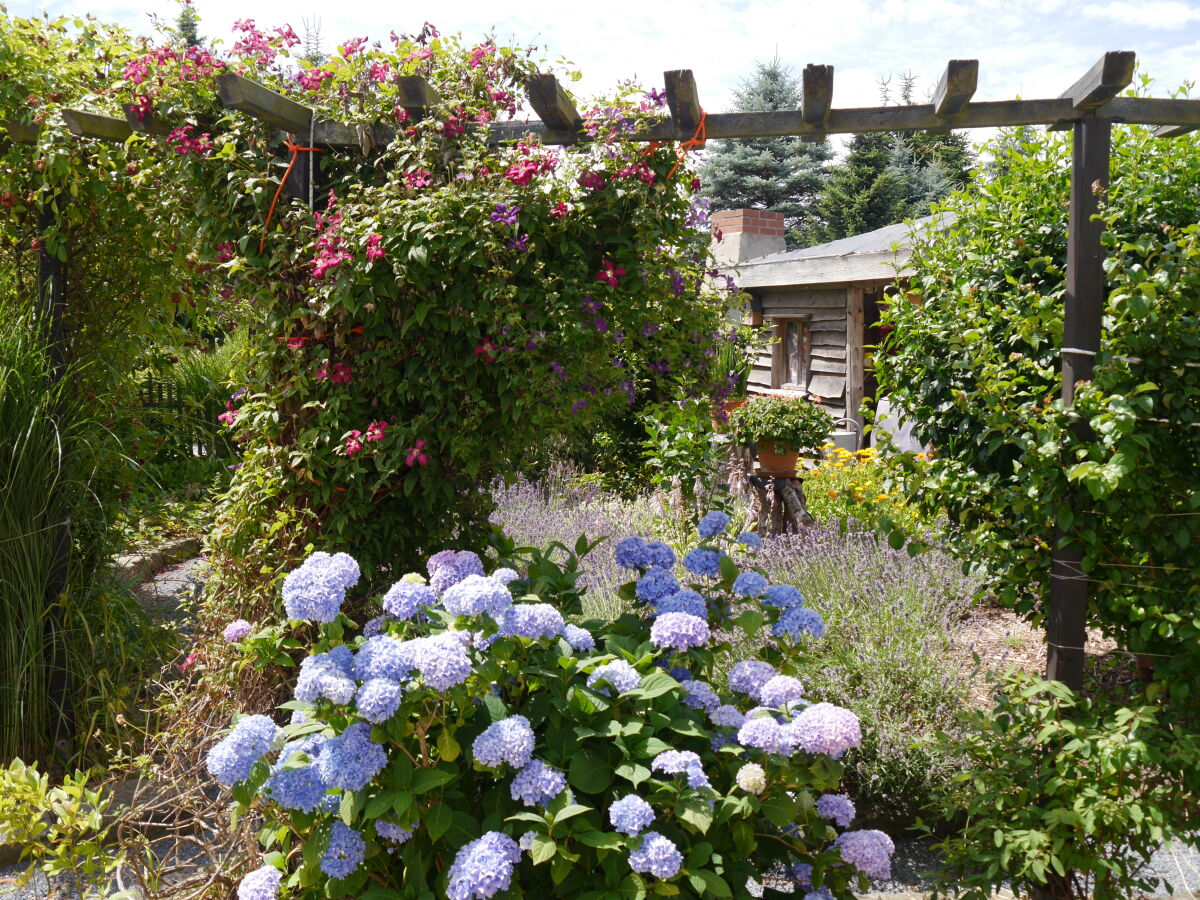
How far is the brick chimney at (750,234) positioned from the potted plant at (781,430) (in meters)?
6.09

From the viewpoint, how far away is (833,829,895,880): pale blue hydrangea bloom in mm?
1980

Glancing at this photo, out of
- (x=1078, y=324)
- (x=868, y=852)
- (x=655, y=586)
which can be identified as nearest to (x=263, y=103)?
(x=655, y=586)

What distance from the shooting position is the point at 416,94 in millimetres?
2775

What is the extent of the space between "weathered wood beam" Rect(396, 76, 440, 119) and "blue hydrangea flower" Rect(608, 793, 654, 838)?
6.89 ft

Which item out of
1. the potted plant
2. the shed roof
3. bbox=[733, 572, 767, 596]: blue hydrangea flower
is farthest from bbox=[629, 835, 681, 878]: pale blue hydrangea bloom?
the shed roof

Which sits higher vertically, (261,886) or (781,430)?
(781,430)

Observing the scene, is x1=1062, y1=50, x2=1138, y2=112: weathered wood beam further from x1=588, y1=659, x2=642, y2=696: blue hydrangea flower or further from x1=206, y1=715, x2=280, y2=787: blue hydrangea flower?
x1=206, y1=715, x2=280, y2=787: blue hydrangea flower

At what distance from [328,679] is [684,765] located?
733 millimetres

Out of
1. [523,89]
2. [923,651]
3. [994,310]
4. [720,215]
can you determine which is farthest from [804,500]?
[720,215]

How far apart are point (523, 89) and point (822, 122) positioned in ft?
3.11

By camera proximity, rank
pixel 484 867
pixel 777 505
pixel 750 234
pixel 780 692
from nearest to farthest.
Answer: pixel 484 867, pixel 780 692, pixel 777 505, pixel 750 234

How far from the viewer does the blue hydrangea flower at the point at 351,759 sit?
175 cm

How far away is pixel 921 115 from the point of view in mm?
2730

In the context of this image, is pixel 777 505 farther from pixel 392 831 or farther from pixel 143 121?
pixel 392 831
